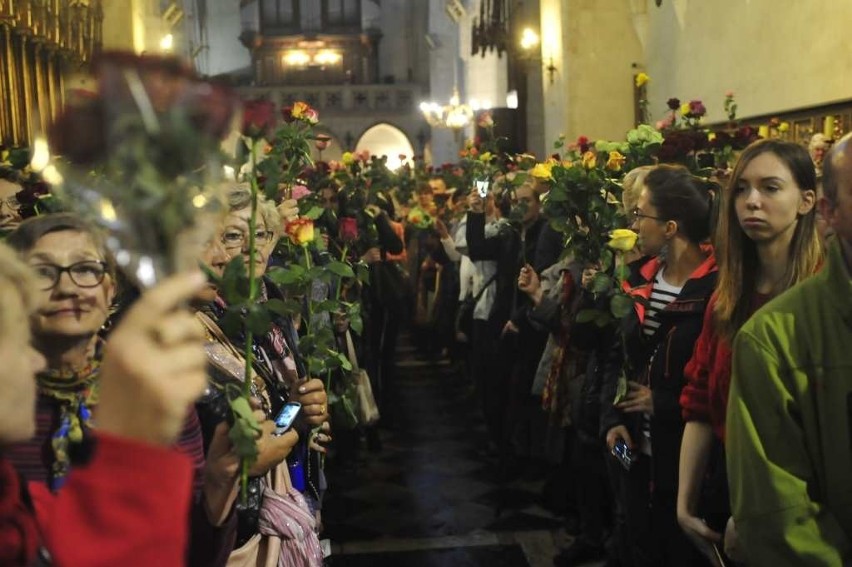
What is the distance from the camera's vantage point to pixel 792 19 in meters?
6.00

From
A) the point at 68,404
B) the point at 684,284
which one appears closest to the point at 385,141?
the point at 684,284

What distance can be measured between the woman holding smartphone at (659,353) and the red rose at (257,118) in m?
1.73

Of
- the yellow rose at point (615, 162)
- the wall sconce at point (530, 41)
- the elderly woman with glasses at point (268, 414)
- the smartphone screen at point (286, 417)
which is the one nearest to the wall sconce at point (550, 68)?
the wall sconce at point (530, 41)

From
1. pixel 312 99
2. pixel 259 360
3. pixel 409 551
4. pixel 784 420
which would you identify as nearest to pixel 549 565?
pixel 409 551

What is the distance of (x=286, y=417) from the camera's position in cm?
225

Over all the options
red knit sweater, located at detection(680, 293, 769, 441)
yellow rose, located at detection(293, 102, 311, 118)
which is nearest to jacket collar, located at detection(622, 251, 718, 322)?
red knit sweater, located at detection(680, 293, 769, 441)

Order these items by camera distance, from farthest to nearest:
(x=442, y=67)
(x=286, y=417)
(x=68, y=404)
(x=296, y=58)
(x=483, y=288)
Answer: (x=296, y=58) → (x=442, y=67) → (x=483, y=288) → (x=286, y=417) → (x=68, y=404)

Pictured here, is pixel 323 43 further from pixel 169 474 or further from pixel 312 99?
pixel 169 474

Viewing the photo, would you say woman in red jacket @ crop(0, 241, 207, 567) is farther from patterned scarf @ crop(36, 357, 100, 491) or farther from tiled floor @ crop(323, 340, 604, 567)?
tiled floor @ crop(323, 340, 604, 567)

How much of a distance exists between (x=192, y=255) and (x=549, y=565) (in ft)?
12.5

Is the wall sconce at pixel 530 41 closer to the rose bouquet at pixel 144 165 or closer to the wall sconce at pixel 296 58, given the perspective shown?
the rose bouquet at pixel 144 165

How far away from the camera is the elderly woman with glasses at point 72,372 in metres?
1.52

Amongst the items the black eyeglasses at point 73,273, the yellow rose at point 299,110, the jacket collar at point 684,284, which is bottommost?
the jacket collar at point 684,284

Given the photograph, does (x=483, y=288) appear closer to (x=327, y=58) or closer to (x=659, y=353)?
(x=659, y=353)
